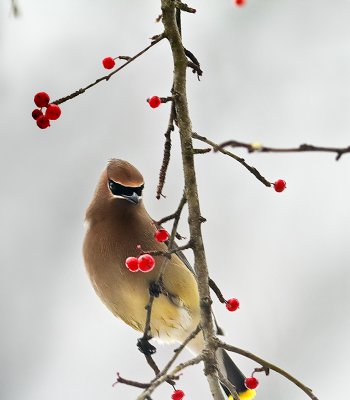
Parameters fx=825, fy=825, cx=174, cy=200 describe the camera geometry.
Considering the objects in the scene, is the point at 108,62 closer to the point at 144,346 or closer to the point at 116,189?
the point at 144,346

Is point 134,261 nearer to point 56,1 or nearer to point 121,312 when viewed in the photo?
point 121,312

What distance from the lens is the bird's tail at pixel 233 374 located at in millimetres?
3772

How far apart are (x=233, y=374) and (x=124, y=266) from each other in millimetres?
1021

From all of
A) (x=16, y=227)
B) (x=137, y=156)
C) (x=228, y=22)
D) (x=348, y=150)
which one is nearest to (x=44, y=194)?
(x=16, y=227)

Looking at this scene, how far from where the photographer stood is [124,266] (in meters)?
3.35

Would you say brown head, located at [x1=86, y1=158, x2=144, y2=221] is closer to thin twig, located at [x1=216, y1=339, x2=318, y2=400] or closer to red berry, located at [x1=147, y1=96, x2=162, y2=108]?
red berry, located at [x1=147, y1=96, x2=162, y2=108]

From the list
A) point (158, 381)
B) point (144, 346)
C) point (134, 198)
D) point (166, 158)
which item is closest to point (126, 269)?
point (134, 198)

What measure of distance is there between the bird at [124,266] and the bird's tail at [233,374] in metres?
0.39

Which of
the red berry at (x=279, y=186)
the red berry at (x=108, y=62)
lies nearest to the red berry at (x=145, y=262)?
the red berry at (x=279, y=186)

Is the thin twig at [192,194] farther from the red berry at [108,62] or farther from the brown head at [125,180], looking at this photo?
the brown head at [125,180]

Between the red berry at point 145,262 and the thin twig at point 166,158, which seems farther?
the red berry at point 145,262

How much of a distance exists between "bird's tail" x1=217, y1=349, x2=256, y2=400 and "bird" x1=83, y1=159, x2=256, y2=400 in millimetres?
385

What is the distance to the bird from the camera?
3.35 m

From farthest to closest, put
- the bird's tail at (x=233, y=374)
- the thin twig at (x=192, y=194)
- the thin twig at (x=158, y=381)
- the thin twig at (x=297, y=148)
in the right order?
the bird's tail at (x=233, y=374) → the thin twig at (x=192, y=194) → the thin twig at (x=158, y=381) → the thin twig at (x=297, y=148)
